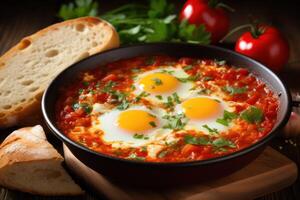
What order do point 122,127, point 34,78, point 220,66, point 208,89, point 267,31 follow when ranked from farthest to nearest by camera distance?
1. point 267,31
2. point 34,78
3. point 220,66
4. point 208,89
5. point 122,127

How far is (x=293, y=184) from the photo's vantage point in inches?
150

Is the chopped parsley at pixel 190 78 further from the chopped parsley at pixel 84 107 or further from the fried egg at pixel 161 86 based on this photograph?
the chopped parsley at pixel 84 107

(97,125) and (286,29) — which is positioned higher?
(97,125)

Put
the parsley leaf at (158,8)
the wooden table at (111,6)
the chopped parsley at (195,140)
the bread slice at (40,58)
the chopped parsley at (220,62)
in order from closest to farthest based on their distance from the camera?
the chopped parsley at (195,140) < the chopped parsley at (220,62) < the bread slice at (40,58) < the parsley leaf at (158,8) < the wooden table at (111,6)

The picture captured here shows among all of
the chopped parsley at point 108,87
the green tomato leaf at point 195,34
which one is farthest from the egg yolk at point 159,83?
the green tomato leaf at point 195,34

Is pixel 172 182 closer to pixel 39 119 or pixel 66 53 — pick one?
pixel 39 119

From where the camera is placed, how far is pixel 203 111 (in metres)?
3.78

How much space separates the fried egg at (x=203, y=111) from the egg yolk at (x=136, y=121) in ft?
0.70

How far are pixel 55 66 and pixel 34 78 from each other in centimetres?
22

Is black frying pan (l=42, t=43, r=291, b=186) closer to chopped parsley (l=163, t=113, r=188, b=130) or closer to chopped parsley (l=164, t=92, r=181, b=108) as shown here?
chopped parsley (l=163, t=113, r=188, b=130)

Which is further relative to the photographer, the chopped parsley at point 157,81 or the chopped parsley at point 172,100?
the chopped parsley at point 157,81

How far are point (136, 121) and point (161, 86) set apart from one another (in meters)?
0.49

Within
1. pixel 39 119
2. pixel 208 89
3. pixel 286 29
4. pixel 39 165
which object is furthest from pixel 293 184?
pixel 286 29

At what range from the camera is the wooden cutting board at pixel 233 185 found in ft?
A: 11.2
